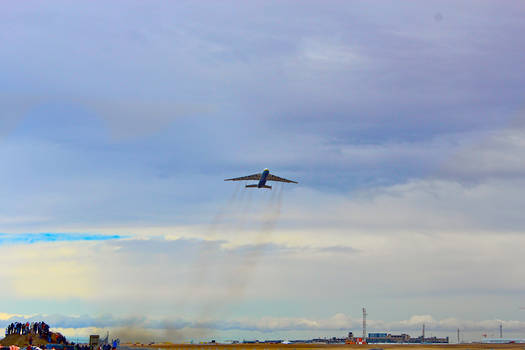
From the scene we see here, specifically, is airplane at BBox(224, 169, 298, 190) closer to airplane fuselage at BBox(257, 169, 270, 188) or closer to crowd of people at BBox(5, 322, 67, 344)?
airplane fuselage at BBox(257, 169, 270, 188)

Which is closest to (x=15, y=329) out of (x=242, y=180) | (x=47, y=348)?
(x=47, y=348)

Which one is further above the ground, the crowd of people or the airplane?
the airplane

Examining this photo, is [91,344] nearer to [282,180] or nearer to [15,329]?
[15,329]

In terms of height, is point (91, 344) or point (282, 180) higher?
point (282, 180)

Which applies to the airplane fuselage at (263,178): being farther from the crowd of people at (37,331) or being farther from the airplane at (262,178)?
the crowd of people at (37,331)

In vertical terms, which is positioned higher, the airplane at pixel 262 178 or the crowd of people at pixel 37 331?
the airplane at pixel 262 178

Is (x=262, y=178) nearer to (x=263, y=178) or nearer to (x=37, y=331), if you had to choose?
(x=263, y=178)

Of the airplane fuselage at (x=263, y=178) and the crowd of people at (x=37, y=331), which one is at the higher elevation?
the airplane fuselage at (x=263, y=178)

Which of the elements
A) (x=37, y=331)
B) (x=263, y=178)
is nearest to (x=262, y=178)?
(x=263, y=178)

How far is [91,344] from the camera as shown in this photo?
565 feet

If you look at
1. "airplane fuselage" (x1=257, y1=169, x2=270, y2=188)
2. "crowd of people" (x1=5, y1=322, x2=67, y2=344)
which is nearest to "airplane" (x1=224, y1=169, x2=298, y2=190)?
"airplane fuselage" (x1=257, y1=169, x2=270, y2=188)

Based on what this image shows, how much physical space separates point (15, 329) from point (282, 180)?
88.4 metres

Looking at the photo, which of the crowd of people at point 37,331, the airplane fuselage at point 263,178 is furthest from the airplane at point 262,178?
the crowd of people at point 37,331

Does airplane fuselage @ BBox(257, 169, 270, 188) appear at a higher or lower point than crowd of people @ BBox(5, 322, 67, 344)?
higher
